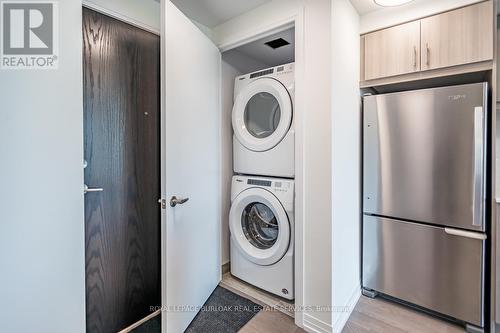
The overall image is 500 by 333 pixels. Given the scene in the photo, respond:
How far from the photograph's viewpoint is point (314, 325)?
1532mm

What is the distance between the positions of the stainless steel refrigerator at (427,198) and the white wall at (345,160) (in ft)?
0.40

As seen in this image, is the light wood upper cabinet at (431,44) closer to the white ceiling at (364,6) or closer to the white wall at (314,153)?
the white ceiling at (364,6)

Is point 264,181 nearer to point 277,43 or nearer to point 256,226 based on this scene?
point 256,226

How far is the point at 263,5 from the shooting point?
5.61 ft

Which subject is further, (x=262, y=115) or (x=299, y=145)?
(x=262, y=115)

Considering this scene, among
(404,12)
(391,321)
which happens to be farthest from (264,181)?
(404,12)

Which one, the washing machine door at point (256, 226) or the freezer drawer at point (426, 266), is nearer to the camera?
the freezer drawer at point (426, 266)

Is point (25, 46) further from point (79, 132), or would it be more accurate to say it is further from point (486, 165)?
point (486, 165)

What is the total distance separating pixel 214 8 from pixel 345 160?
1.47 metres

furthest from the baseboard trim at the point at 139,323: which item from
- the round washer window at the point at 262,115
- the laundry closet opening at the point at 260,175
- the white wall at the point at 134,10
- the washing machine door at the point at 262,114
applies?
the white wall at the point at 134,10

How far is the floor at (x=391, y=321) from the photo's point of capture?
5.12 feet

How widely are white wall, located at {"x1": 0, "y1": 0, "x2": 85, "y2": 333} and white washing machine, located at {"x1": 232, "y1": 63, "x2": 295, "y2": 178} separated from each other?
1139mm

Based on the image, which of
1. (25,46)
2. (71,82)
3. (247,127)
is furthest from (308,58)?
Answer: (25,46)

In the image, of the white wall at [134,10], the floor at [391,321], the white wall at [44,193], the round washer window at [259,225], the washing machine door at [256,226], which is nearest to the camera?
the white wall at [44,193]
